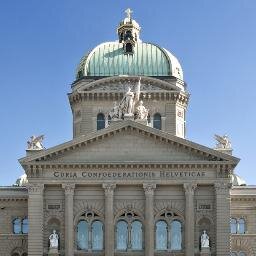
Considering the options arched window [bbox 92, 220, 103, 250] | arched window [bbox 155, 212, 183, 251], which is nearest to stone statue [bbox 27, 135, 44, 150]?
arched window [bbox 92, 220, 103, 250]

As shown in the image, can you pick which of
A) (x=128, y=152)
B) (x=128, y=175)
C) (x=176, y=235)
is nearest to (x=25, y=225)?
(x=128, y=175)

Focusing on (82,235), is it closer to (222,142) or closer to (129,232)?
(129,232)

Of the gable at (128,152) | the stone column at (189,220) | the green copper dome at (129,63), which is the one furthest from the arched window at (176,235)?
the green copper dome at (129,63)

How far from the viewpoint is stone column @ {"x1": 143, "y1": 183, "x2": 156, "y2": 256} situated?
259ft

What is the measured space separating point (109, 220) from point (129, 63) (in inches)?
910

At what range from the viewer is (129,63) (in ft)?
318

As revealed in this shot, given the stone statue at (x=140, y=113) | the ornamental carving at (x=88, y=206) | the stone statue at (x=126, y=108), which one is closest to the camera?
the ornamental carving at (x=88, y=206)

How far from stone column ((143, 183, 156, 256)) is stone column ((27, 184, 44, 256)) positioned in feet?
29.2

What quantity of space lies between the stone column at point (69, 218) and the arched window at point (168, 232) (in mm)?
7330

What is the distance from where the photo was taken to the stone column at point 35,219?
78562 mm

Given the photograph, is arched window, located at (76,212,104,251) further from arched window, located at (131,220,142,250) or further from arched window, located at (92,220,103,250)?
arched window, located at (131,220,142,250)

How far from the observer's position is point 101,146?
265 ft

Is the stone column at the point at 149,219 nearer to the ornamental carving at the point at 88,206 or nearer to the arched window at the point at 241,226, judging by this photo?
the ornamental carving at the point at 88,206

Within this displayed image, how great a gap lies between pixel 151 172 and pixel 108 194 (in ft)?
13.6
